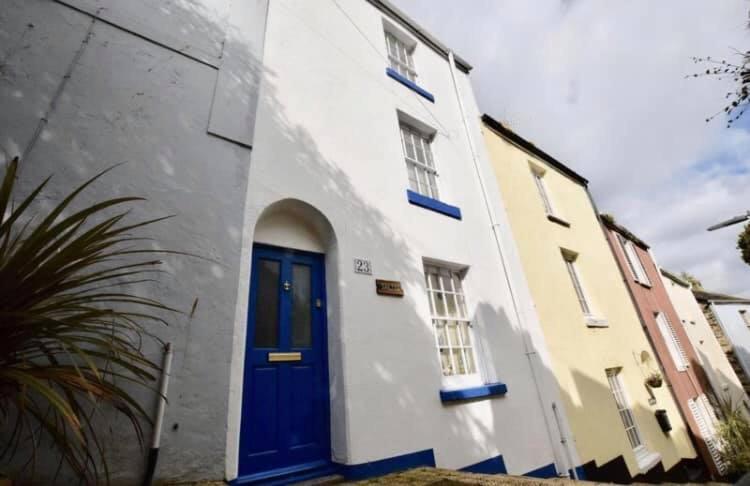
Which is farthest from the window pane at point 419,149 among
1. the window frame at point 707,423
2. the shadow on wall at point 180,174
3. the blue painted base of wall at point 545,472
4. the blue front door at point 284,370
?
the window frame at point 707,423

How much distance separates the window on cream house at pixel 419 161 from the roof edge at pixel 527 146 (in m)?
2.55

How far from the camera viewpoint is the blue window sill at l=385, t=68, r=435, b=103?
243 inches

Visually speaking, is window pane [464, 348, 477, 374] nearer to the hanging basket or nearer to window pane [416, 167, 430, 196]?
window pane [416, 167, 430, 196]

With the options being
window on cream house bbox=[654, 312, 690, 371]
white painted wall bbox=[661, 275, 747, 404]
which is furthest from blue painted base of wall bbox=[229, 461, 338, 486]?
white painted wall bbox=[661, 275, 747, 404]

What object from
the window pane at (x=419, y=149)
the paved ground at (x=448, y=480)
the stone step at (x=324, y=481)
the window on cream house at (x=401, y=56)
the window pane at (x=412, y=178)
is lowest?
the paved ground at (x=448, y=480)

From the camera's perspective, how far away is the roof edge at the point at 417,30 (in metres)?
6.89

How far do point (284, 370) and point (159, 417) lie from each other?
3.86 feet

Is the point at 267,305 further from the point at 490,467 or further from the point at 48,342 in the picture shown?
the point at 490,467

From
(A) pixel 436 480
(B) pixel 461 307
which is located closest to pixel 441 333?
(B) pixel 461 307

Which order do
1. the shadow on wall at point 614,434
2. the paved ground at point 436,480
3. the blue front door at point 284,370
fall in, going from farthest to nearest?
the shadow on wall at point 614,434 < the blue front door at point 284,370 < the paved ground at point 436,480

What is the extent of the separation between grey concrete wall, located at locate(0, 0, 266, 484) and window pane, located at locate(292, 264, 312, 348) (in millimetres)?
816

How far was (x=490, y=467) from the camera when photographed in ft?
13.0

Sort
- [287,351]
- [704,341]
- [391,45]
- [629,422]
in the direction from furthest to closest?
[704,341], [391,45], [629,422], [287,351]

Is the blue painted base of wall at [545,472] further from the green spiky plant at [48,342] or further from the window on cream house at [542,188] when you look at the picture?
the window on cream house at [542,188]
